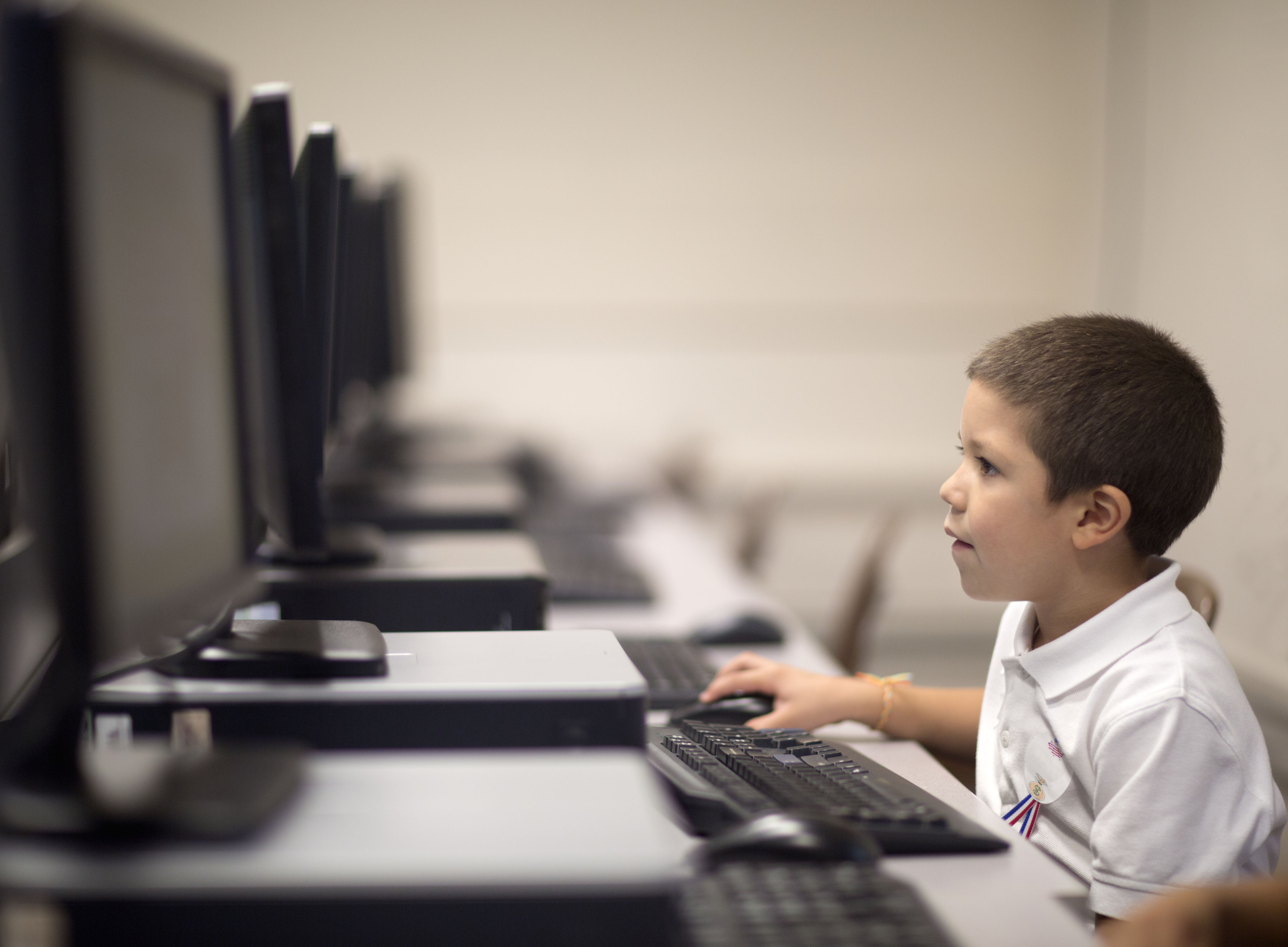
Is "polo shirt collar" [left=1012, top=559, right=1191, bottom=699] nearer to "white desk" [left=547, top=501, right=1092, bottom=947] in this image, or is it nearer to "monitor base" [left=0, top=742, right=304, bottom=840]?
"white desk" [left=547, top=501, right=1092, bottom=947]

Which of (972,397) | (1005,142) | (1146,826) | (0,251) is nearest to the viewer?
(0,251)

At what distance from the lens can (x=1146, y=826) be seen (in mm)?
859

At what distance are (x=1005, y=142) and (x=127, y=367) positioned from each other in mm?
3669

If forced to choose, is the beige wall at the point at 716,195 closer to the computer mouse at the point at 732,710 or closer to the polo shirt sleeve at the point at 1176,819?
the computer mouse at the point at 732,710

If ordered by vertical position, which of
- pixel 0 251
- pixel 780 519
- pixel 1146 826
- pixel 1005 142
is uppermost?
pixel 1005 142

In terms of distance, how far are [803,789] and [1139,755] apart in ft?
0.90

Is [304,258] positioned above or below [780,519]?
above

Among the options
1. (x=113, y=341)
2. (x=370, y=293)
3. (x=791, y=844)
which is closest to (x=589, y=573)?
(x=370, y=293)

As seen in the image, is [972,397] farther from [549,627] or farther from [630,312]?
[630,312]

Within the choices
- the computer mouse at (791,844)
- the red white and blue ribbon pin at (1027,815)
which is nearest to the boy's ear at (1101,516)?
the red white and blue ribbon pin at (1027,815)

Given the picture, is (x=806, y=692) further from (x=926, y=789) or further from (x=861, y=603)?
(x=861, y=603)

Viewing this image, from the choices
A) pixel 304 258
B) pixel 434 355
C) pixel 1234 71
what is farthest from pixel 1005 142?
pixel 304 258

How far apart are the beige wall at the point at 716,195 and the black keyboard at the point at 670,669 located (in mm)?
2420

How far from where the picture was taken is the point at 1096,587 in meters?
1.07
